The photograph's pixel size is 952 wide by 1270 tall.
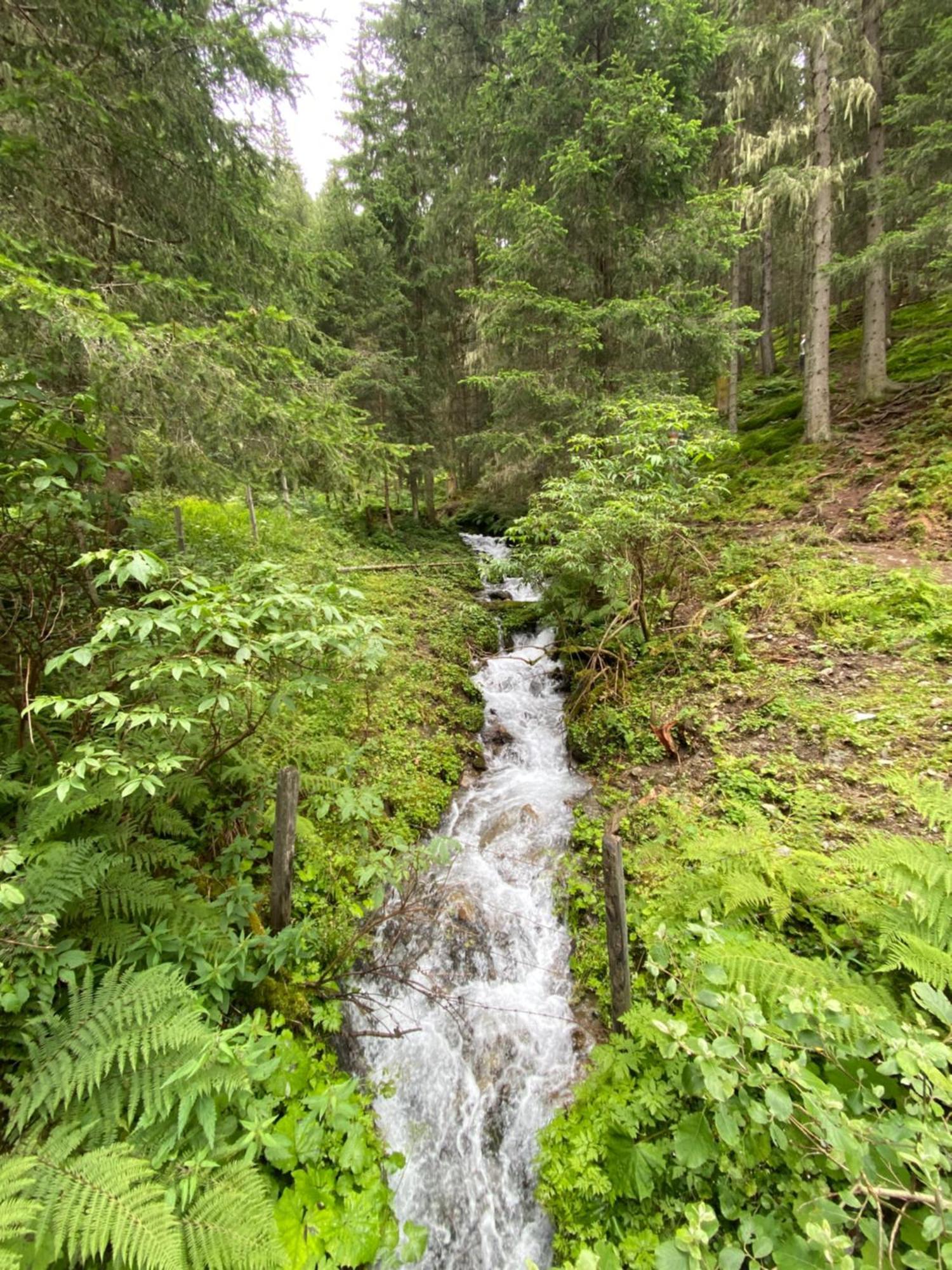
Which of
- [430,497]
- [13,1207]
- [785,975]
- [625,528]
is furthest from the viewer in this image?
[430,497]

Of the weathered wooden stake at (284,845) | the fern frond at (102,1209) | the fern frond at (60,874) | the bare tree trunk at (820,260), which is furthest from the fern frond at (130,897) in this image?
the bare tree trunk at (820,260)

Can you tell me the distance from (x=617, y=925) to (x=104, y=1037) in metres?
2.92

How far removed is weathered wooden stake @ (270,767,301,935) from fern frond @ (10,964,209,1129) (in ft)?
3.20

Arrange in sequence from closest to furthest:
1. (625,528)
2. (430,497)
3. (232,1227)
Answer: (232,1227)
(625,528)
(430,497)

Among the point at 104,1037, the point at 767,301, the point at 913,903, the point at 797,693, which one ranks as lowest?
the point at 104,1037

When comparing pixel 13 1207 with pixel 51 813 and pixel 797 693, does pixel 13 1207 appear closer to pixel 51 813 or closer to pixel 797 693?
pixel 51 813

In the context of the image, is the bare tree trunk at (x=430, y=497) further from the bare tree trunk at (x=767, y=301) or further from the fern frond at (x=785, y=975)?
the fern frond at (x=785, y=975)

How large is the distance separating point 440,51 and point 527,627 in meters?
14.4

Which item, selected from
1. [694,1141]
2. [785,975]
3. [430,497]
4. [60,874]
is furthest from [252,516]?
[694,1141]

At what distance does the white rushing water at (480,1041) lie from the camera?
3262 millimetres

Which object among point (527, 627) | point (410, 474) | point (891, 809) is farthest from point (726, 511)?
point (410, 474)

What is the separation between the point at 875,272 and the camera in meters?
10.7

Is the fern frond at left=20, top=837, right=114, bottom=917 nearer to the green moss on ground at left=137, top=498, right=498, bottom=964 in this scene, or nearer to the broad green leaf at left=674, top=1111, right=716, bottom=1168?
the green moss on ground at left=137, top=498, right=498, bottom=964

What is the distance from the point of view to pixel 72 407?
3.66 m
